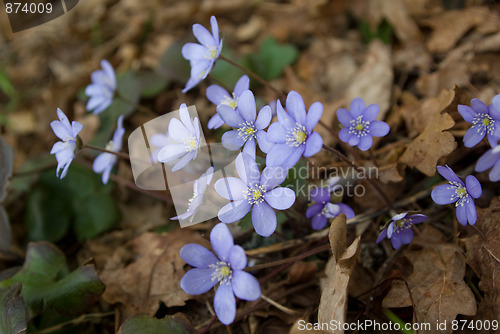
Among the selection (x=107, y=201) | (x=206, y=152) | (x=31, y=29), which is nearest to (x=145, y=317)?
(x=206, y=152)

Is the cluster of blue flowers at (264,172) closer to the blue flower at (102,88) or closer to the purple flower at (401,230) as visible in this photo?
Answer: the purple flower at (401,230)

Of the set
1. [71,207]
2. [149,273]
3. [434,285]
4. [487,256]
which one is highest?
[487,256]

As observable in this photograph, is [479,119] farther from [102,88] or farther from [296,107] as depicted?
[102,88]

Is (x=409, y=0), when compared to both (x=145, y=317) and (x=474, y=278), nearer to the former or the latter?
(x=474, y=278)

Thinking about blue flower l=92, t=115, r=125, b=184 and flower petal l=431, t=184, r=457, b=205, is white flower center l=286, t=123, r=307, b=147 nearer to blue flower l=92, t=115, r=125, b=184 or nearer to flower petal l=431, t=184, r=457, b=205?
flower petal l=431, t=184, r=457, b=205

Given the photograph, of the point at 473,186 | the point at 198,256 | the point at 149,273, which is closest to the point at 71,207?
the point at 149,273

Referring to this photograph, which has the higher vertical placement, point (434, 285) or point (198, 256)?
point (198, 256)
